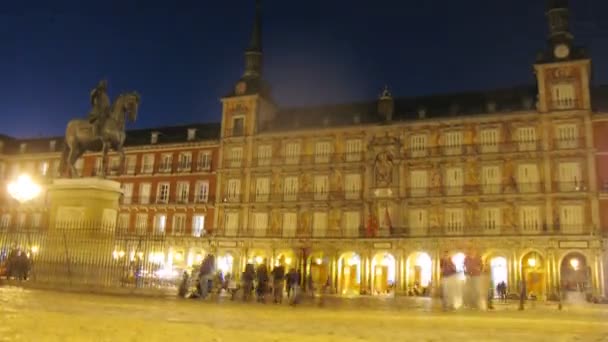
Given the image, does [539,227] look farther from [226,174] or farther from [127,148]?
[127,148]

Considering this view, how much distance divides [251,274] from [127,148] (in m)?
37.4

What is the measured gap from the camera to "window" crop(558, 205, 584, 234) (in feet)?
120

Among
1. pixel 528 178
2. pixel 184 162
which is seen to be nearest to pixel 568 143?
pixel 528 178

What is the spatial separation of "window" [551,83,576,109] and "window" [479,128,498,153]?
439cm

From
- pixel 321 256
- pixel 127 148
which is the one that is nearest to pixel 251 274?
pixel 321 256

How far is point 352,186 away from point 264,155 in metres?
8.29

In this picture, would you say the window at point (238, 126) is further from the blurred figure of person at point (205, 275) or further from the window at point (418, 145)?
the blurred figure of person at point (205, 275)

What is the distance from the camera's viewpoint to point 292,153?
46.2 metres

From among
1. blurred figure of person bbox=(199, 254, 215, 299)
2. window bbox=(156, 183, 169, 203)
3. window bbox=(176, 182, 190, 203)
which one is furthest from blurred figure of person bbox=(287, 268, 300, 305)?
window bbox=(156, 183, 169, 203)

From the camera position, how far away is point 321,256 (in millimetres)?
43219

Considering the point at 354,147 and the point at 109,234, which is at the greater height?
the point at 354,147

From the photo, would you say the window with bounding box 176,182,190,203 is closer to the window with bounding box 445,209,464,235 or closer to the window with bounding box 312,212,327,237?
the window with bounding box 312,212,327,237

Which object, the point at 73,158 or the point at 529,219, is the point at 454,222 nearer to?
the point at 529,219

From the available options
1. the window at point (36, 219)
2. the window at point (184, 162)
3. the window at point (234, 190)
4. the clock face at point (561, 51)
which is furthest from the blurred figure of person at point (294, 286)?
the window at point (36, 219)
